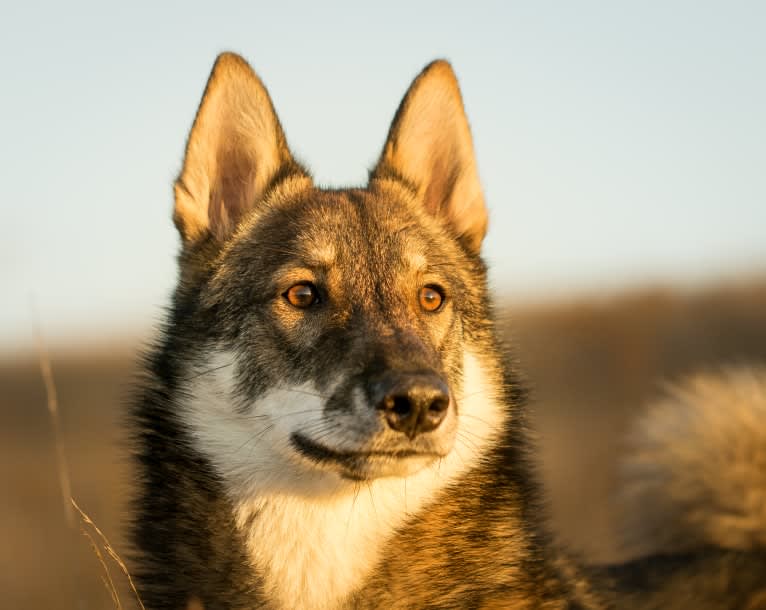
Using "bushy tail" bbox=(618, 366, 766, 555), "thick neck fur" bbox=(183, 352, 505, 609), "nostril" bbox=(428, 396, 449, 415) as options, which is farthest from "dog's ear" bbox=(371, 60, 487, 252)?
"bushy tail" bbox=(618, 366, 766, 555)

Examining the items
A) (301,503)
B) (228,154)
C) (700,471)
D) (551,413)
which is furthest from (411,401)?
(551,413)

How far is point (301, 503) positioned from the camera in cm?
335

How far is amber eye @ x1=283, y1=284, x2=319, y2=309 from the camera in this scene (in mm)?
3580

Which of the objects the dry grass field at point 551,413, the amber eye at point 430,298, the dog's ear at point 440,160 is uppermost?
the dog's ear at point 440,160

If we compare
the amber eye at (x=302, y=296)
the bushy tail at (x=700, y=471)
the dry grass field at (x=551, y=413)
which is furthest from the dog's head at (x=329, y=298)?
the dry grass field at (x=551, y=413)

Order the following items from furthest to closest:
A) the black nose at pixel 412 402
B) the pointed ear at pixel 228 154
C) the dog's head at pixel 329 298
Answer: the pointed ear at pixel 228 154 < the dog's head at pixel 329 298 < the black nose at pixel 412 402

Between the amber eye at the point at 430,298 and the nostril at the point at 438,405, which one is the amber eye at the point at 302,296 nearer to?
the amber eye at the point at 430,298

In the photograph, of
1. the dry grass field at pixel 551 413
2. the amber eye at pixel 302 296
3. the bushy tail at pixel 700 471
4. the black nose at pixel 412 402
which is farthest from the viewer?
the dry grass field at pixel 551 413

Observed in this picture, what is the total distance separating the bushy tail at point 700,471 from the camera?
14.9 feet

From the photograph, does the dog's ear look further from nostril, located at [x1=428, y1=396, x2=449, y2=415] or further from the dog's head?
nostril, located at [x1=428, y1=396, x2=449, y2=415]

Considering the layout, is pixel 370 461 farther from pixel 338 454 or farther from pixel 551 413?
pixel 551 413

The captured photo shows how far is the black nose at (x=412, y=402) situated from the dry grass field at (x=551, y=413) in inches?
140

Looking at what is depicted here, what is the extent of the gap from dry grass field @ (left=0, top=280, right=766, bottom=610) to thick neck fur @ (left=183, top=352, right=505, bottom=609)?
9.72 feet

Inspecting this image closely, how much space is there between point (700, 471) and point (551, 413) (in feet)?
28.9
